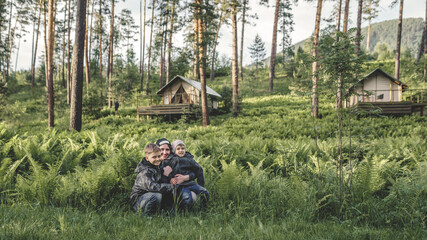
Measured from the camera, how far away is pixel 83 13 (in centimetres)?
888

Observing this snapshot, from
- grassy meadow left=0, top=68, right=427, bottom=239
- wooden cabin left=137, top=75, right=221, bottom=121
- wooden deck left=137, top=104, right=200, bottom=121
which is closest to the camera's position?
grassy meadow left=0, top=68, right=427, bottom=239

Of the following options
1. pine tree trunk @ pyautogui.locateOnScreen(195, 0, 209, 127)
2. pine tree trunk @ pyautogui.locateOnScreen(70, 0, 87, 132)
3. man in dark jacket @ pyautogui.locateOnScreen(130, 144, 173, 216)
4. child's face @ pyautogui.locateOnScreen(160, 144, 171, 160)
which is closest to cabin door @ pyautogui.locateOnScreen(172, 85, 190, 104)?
pine tree trunk @ pyautogui.locateOnScreen(195, 0, 209, 127)

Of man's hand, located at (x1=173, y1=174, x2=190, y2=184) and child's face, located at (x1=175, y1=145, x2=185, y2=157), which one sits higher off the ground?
child's face, located at (x1=175, y1=145, x2=185, y2=157)

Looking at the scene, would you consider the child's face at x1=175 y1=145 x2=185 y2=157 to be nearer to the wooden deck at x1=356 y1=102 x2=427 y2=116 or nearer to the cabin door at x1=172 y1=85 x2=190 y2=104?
the wooden deck at x1=356 y1=102 x2=427 y2=116

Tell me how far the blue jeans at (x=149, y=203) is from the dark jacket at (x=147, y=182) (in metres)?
0.07

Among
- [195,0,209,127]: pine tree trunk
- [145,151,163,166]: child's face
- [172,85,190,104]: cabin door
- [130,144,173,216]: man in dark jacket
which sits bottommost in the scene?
[130,144,173,216]: man in dark jacket

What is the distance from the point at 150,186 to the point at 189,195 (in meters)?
0.58

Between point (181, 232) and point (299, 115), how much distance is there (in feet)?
48.9

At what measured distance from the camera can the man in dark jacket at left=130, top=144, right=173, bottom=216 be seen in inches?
127

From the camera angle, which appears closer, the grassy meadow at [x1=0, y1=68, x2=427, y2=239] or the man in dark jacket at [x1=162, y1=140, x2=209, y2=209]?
the grassy meadow at [x1=0, y1=68, x2=427, y2=239]

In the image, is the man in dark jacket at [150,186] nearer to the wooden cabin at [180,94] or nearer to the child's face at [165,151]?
the child's face at [165,151]

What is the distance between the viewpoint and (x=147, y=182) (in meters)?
3.31

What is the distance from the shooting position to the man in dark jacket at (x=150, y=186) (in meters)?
3.23

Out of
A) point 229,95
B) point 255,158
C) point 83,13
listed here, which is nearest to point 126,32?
point 229,95
